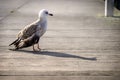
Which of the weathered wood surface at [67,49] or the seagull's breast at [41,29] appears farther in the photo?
the seagull's breast at [41,29]

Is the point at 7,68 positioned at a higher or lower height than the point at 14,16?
higher

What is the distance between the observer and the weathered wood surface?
7.01 metres

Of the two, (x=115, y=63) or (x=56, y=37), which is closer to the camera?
(x=115, y=63)

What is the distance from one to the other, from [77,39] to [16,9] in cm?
649

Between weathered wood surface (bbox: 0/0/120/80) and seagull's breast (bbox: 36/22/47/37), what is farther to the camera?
seagull's breast (bbox: 36/22/47/37)

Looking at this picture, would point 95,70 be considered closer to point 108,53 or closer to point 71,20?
point 108,53

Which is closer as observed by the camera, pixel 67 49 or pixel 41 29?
pixel 67 49

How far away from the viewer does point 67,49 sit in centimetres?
895

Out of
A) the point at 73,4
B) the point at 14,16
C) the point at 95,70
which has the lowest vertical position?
the point at 73,4

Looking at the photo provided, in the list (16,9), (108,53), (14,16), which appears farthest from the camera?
(16,9)

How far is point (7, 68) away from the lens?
7352 millimetres

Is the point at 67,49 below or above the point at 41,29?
below

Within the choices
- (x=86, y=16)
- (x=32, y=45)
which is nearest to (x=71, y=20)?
(x=86, y=16)

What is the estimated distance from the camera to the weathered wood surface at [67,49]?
701 centimetres
